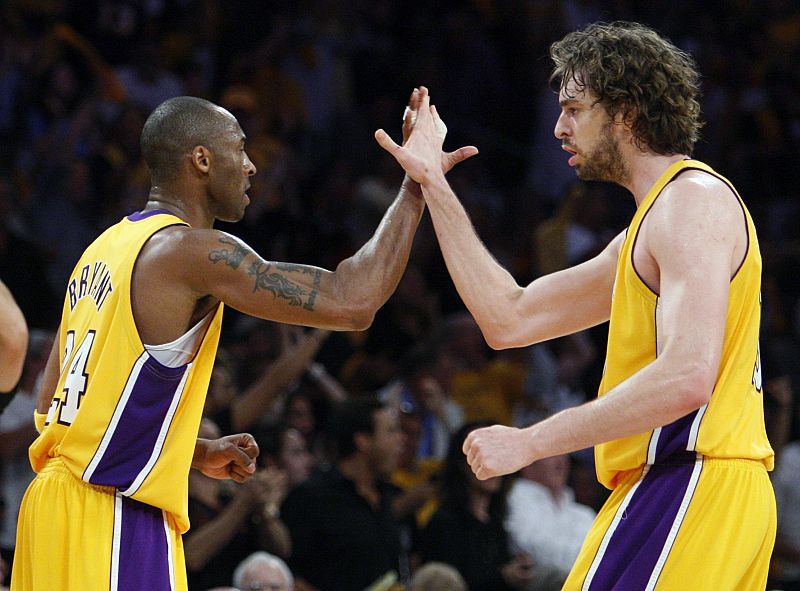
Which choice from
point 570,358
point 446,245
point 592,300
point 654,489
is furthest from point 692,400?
point 570,358

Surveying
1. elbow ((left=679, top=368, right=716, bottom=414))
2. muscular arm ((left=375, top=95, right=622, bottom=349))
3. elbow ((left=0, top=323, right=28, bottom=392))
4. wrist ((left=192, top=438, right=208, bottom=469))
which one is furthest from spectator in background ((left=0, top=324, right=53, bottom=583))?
elbow ((left=679, top=368, right=716, bottom=414))

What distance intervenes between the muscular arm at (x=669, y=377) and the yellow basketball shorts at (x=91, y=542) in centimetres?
105

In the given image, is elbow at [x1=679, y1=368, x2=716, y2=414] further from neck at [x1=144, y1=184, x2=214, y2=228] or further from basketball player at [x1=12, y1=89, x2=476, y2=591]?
neck at [x1=144, y1=184, x2=214, y2=228]

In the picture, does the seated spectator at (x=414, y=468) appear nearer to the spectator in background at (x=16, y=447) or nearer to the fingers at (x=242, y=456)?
the spectator in background at (x=16, y=447)

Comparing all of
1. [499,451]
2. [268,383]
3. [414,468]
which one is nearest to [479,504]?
[414,468]

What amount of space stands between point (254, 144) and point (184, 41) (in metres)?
1.31

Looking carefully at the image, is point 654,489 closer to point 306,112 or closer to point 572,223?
point 572,223

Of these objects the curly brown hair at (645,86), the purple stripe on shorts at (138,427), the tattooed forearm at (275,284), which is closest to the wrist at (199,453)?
the purple stripe on shorts at (138,427)

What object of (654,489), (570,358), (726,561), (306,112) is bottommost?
(726,561)

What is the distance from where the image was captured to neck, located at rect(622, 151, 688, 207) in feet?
12.3

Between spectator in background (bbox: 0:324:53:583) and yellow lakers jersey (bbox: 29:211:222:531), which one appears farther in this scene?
spectator in background (bbox: 0:324:53:583)

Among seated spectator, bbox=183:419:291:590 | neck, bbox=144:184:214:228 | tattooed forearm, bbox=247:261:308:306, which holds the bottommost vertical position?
seated spectator, bbox=183:419:291:590

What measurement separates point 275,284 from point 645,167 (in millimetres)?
1177

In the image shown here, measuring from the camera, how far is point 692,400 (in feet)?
10.5
